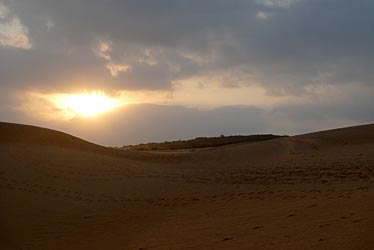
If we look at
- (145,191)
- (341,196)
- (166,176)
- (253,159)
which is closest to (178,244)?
(341,196)

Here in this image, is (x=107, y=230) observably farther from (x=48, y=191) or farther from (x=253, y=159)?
(x=253, y=159)

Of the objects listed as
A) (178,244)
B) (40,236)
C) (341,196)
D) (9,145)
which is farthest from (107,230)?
(9,145)

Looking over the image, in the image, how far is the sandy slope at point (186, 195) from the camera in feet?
41.2

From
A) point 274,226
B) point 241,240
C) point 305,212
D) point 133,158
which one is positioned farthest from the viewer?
point 133,158

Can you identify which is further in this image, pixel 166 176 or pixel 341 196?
pixel 166 176

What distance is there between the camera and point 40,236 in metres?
14.8

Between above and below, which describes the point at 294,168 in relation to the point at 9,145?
below

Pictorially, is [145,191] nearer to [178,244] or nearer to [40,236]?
[40,236]

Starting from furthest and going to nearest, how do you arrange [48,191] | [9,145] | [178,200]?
[9,145]
[48,191]
[178,200]

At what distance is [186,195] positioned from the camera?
19125mm

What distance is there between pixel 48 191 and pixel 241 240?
32.2ft

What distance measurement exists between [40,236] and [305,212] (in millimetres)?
6937

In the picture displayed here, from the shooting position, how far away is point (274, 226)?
12.8 m

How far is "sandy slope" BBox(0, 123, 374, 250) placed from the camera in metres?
12.5
